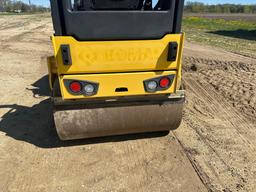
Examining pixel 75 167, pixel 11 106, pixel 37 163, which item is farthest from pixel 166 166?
pixel 11 106

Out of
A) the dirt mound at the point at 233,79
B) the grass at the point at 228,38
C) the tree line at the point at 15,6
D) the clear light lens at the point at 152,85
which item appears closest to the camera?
the clear light lens at the point at 152,85

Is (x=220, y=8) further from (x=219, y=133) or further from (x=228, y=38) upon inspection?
(x=219, y=133)

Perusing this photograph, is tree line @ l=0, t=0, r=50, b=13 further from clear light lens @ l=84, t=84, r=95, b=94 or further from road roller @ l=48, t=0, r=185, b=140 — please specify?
clear light lens @ l=84, t=84, r=95, b=94

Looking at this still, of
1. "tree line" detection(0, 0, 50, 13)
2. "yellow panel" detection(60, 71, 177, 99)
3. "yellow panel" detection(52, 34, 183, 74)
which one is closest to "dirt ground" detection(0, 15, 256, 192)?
"yellow panel" detection(60, 71, 177, 99)

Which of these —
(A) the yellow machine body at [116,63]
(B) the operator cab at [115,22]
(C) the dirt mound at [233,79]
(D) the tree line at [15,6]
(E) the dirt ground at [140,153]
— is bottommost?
(D) the tree line at [15,6]

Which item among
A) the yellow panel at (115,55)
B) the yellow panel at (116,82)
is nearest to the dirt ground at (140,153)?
the yellow panel at (116,82)

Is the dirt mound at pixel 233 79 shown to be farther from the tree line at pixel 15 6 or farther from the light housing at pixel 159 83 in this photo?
the tree line at pixel 15 6

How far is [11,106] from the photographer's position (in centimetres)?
549

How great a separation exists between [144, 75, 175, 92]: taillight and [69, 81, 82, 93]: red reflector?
2.57ft

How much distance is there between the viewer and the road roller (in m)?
3.12

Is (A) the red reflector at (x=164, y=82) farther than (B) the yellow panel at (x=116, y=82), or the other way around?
(A) the red reflector at (x=164, y=82)

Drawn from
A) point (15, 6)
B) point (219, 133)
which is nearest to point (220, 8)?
point (15, 6)

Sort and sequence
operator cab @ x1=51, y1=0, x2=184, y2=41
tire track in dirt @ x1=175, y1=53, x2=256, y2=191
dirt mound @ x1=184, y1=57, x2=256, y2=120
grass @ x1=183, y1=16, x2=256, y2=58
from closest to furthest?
operator cab @ x1=51, y1=0, x2=184, y2=41
tire track in dirt @ x1=175, y1=53, x2=256, y2=191
dirt mound @ x1=184, y1=57, x2=256, y2=120
grass @ x1=183, y1=16, x2=256, y2=58

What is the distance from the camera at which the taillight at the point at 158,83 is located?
341cm
